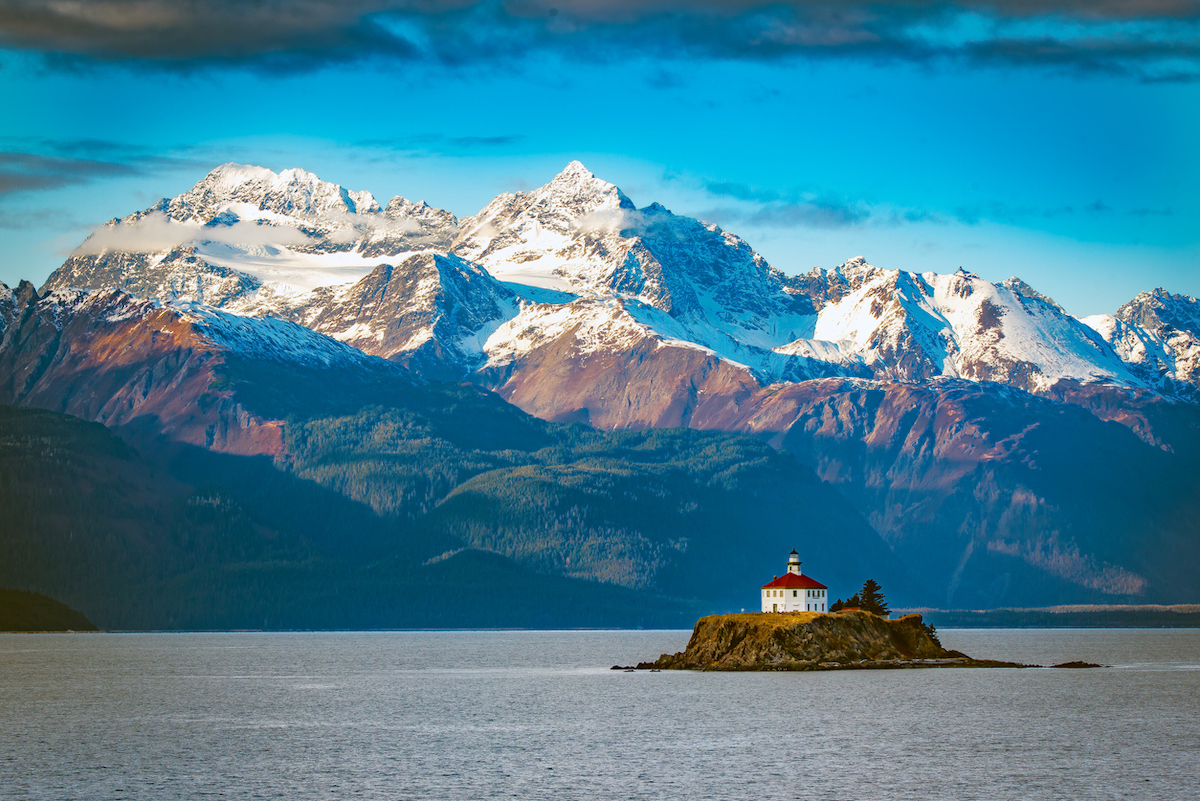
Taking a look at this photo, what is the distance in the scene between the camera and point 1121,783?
146 meters

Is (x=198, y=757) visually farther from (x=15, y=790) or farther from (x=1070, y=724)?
(x=1070, y=724)

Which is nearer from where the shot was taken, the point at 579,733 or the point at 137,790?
the point at 137,790

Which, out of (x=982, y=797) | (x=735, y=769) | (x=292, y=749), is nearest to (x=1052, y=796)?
(x=982, y=797)

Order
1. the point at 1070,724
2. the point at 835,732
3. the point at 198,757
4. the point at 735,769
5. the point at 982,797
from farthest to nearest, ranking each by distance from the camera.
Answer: the point at 1070,724 → the point at 835,732 → the point at 198,757 → the point at 735,769 → the point at 982,797

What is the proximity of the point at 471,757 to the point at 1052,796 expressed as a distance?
183 feet

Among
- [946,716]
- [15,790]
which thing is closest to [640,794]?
[15,790]

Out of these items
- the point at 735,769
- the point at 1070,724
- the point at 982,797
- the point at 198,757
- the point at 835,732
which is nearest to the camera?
the point at 982,797

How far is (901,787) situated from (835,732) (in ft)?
121

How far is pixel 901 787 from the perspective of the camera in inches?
5679

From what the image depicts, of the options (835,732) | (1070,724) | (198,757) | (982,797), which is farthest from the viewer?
(1070,724)

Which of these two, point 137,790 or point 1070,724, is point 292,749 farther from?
point 1070,724

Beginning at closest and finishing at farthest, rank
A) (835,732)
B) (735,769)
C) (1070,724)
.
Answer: (735,769) < (835,732) < (1070,724)

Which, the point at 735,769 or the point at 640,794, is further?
the point at 735,769

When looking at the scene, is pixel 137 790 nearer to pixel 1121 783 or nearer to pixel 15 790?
pixel 15 790
